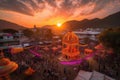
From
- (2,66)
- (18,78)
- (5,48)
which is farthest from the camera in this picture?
(5,48)

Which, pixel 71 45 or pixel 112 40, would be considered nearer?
pixel 112 40

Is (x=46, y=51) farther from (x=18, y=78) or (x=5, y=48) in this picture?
(x=18, y=78)

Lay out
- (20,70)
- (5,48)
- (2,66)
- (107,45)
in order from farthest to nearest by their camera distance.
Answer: (5,48)
(107,45)
(20,70)
(2,66)

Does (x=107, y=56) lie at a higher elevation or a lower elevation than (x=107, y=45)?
lower

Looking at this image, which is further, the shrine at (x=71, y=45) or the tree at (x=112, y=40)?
the shrine at (x=71, y=45)

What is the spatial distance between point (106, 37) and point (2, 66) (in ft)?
60.1

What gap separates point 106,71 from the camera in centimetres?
1600

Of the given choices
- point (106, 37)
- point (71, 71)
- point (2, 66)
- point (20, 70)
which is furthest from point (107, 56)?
point (2, 66)

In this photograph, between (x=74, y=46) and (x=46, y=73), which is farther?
(x=74, y=46)

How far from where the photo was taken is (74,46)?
2320 centimetres

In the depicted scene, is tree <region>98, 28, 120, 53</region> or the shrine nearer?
tree <region>98, 28, 120, 53</region>

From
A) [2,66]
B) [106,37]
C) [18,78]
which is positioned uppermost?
[106,37]

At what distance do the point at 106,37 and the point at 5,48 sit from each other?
21.4 metres

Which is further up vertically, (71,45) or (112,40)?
(112,40)
